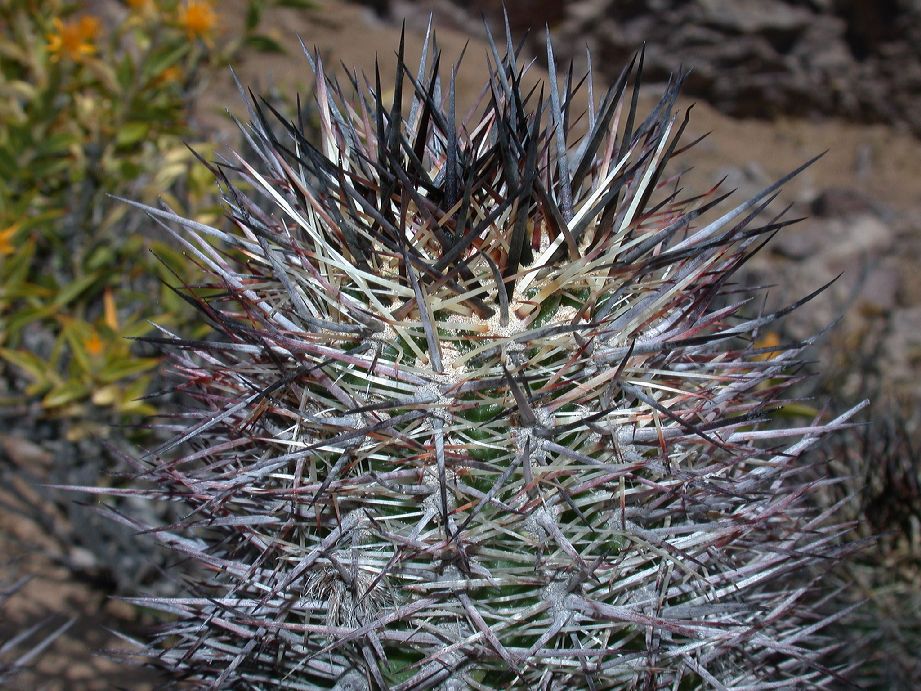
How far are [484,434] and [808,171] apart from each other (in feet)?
19.0

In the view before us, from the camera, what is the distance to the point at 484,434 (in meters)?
0.95

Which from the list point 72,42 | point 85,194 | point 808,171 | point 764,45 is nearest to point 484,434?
point 85,194

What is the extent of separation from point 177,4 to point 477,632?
2952 mm

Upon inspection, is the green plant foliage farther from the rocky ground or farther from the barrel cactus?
the barrel cactus

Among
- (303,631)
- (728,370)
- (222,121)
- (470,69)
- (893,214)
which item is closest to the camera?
(303,631)

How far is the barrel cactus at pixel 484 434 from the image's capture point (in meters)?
0.92

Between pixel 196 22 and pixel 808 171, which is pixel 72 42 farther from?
pixel 808 171

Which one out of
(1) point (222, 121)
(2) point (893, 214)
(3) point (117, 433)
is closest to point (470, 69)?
(1) point (222, 121)

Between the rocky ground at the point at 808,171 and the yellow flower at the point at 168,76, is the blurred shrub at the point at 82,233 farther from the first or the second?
the rocky ground at the point at 808,171

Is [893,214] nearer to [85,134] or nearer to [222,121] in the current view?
[222,121]

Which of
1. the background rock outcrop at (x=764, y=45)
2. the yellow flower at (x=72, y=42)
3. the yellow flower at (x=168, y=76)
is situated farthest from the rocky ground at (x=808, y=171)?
the yellow flower at (x=72, y=42)

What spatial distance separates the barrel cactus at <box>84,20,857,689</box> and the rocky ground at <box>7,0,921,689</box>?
90.0 inches

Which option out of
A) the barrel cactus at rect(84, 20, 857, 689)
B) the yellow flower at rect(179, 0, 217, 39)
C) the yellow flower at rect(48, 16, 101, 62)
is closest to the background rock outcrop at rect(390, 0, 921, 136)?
the yellow flower at rect(179, 0, 217, 39)

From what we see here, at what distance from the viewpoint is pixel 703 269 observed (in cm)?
102
